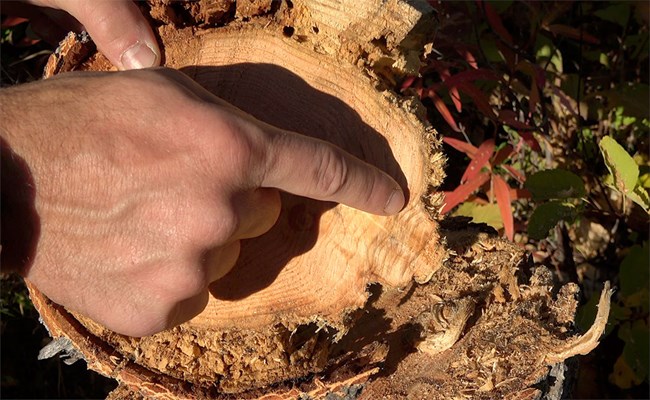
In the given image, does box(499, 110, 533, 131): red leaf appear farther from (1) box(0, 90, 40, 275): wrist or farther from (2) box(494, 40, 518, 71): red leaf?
(1) box(0, 90, 40, 275): wrist

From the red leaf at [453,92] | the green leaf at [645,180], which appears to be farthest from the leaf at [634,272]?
the red leaf at [453,92]

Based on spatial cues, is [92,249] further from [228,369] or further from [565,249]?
[565,249]

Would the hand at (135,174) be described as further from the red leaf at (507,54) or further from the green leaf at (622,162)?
the red leaf at (507,54)

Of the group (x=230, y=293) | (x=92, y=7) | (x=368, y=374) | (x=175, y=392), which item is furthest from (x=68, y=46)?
(x=368, y=374)

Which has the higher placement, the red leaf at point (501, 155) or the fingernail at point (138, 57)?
the fingernail at point (138, 57)

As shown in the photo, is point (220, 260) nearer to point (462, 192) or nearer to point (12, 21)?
point (462, 192)

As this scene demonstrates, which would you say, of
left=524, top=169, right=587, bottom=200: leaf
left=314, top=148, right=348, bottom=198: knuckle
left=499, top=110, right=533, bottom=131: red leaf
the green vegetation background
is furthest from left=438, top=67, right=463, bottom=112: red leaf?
left=314, top=148, right=348, bottom=198: knuckle
